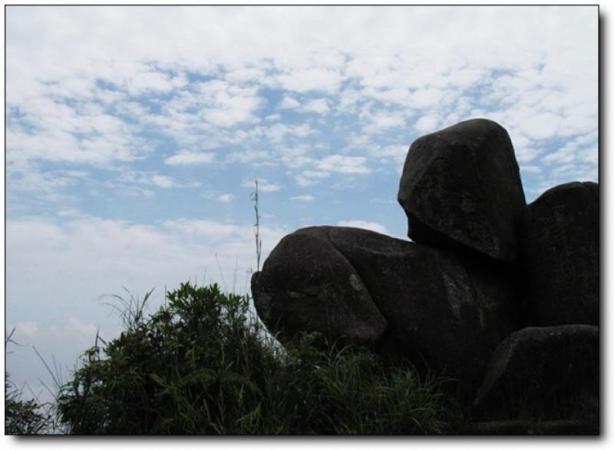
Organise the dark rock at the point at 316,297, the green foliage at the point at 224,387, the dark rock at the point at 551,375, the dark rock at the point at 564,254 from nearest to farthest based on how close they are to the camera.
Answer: the green foliage at the point at 224,387 < the dark rock at the point at 551,375 < the dark rock at the point at 316,297 < the dark rock at the point at 564,254

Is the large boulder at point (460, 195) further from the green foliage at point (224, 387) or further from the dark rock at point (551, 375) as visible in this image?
the green foliage at point (224, 387)

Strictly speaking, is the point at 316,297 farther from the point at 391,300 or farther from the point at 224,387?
the point at 224,387

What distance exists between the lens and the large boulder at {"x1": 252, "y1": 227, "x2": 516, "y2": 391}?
25.0 feet

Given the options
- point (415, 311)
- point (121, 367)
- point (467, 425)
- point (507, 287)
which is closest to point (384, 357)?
point (415, 311)

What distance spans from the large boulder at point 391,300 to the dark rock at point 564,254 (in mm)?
435

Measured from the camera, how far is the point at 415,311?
7.71m

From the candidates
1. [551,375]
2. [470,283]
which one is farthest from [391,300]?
[551,375]

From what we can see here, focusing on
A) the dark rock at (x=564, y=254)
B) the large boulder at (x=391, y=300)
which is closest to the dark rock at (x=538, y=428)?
the large boulder at (x=391, y=300)

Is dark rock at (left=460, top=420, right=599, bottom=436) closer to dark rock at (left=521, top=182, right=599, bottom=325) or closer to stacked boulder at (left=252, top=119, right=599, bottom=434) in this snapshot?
stacked boulder at (left=252, top=119, right=599, bottom=434)

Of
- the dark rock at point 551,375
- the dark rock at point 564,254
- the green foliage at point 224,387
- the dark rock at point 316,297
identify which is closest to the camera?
the green foliage at point 224,387

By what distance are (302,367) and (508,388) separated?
1.85 m

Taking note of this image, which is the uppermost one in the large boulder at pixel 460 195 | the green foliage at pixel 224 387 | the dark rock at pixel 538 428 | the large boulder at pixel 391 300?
the large boulder at pixel 460 195

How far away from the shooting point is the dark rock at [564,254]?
7.90 meters

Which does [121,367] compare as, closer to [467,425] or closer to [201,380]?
[201,380]
